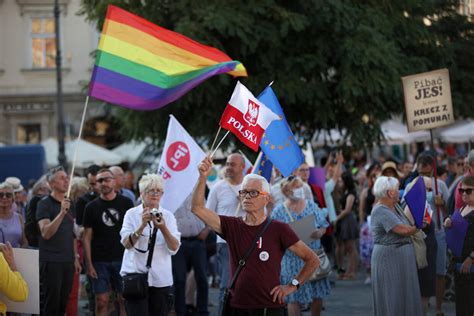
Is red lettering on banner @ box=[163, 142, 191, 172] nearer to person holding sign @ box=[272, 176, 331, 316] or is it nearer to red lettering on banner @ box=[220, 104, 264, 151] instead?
person holding sign @ box=[272, 176, 331, 316]

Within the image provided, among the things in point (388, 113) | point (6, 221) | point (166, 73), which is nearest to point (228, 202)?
point (166, 73)

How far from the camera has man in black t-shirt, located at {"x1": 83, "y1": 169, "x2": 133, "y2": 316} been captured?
1172cm

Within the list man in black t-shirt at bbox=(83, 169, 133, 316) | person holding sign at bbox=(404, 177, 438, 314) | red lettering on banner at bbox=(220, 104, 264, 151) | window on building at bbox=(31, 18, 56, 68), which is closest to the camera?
red lettering on banner at bbox=(220, 104, 264, 151)

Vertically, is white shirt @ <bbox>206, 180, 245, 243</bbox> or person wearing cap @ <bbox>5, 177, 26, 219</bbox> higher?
person wearing cap @ <bbox>5, 177, 26, 219</bbox>

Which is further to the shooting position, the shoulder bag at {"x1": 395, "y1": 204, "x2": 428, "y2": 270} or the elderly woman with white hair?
the shoulder bag at {"x1": 395, "y1": 204, "x2": 428, "y2": 270}

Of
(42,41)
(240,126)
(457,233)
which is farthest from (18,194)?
(42,41)

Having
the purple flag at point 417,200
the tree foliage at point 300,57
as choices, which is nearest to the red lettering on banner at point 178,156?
the purple flag at point 417,200

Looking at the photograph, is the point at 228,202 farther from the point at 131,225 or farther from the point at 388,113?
the point at 388,113

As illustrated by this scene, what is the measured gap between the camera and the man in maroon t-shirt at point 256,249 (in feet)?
25.8

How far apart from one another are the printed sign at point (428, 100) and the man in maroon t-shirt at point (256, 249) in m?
5.78

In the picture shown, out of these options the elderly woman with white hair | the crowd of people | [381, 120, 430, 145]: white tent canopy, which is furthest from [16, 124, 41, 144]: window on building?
the elderly woman with white hair

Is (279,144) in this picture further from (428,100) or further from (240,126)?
(428,100)

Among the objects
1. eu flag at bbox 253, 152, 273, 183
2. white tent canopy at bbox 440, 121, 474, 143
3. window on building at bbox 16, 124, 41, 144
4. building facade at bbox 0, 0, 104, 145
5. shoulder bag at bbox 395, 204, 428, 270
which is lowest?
shoulder bag at bbox 395, 204, 428, 270

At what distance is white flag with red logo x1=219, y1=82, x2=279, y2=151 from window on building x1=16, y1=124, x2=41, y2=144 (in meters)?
34.4
